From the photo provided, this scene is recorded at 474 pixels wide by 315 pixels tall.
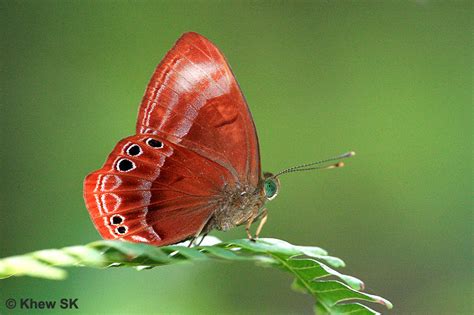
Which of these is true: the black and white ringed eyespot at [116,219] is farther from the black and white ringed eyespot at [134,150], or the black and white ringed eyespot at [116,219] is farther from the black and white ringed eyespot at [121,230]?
the black and white ringed eyespot at [134,150]

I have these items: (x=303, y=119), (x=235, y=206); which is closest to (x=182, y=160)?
(x=235, y=206)

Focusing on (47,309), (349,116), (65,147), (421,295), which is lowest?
(421,295)

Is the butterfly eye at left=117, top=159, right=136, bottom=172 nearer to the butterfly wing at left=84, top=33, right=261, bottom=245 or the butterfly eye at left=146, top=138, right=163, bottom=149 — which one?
the butterfly wing at left=84, top=33, right=261, bottom=245

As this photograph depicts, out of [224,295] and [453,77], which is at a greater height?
[453,77]

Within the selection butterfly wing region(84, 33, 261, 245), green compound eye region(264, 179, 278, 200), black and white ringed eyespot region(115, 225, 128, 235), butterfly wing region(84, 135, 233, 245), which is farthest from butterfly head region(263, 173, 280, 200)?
black and white ringed eyespot region(115, 225, 128, 235)

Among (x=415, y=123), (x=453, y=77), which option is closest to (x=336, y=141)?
(x=415, y=123)

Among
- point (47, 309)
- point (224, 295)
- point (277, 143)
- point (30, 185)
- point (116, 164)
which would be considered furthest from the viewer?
point (277, 143)

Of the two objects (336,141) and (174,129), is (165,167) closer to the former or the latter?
(174,129)
